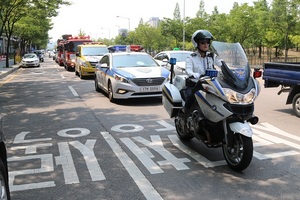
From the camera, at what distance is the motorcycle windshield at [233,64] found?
176 inches

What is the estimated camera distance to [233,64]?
4.73m

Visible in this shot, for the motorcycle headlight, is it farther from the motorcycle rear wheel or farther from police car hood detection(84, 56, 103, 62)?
police car hood detection(84, 56, 103, 62)

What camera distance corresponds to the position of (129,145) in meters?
5.92

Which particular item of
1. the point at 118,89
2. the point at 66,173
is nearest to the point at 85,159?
the point at 66,173

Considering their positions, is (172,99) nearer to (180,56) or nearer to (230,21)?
(180,56)

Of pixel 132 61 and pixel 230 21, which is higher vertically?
pixel 230 21

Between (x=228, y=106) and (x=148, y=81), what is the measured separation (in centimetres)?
578

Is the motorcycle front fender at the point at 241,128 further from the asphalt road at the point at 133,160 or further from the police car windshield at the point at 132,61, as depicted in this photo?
the police car windshield at the point at 132,61

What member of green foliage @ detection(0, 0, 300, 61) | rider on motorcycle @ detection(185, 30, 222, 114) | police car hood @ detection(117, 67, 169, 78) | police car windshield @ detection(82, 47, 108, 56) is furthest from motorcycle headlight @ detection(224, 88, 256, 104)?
green foliage @ detection(0, 0, 300, 61)

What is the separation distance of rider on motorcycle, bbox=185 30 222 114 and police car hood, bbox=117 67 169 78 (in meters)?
4.70

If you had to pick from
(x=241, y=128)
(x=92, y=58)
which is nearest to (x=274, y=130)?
(x=241, y=128)

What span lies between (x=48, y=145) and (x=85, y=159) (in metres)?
1.12

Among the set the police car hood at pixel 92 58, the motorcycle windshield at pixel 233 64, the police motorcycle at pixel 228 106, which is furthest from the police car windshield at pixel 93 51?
the motorcycle windshield at pixel 233 64

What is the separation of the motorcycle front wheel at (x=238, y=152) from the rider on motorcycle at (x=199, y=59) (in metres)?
0.96
